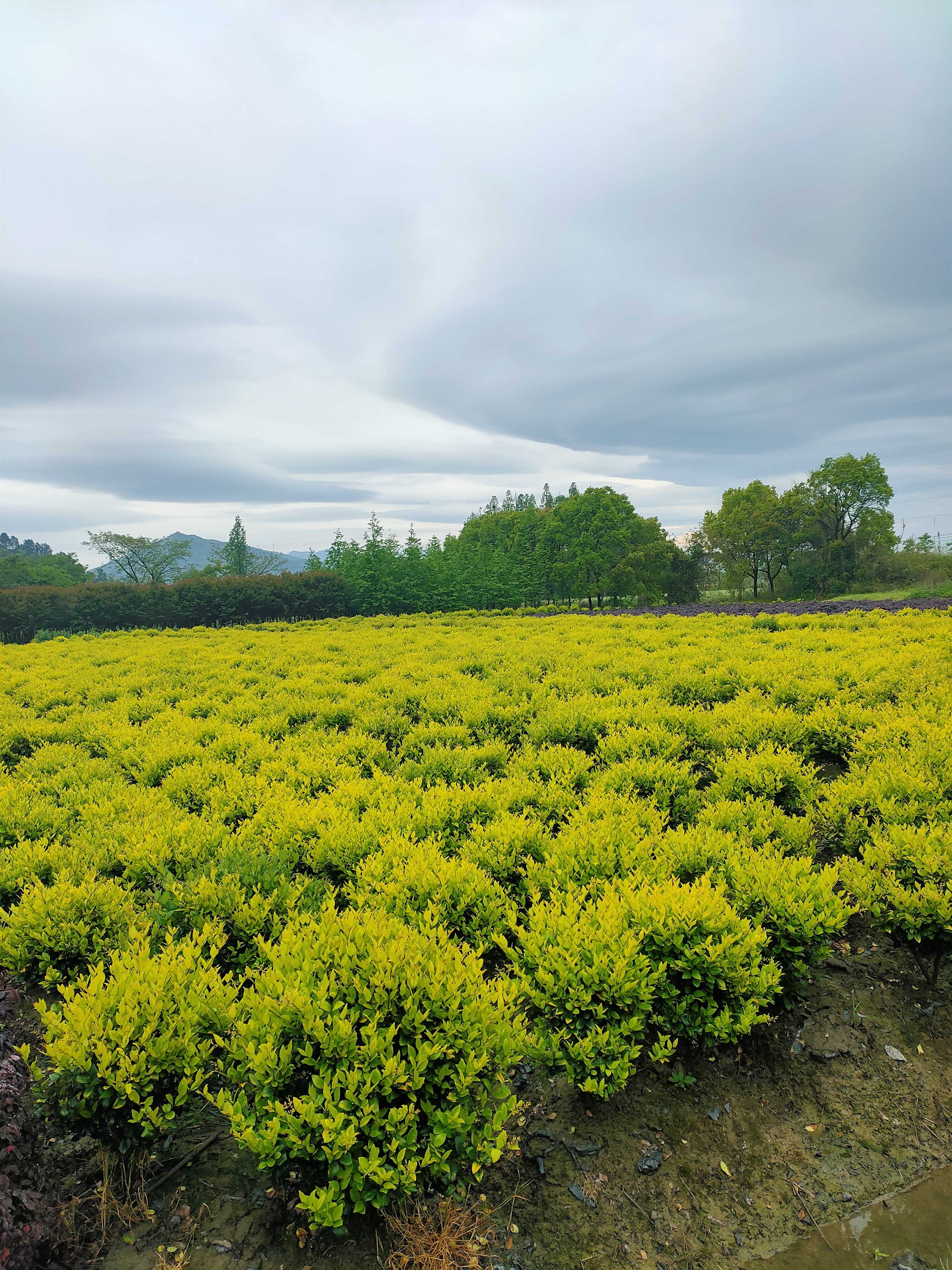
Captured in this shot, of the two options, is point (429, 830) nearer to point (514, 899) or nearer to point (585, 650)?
point (514, 899)

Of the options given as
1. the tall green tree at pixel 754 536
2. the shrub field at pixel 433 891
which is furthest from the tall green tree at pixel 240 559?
the shrub field at pixel 433 891

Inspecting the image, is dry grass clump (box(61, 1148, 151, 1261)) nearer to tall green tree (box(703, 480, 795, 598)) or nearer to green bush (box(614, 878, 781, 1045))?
green bush (box(614, 878, 781, 1045))

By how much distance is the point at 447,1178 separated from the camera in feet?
8.18

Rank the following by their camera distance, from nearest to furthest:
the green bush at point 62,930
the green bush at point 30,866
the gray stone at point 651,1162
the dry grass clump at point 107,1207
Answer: the dry grass clump at point 107,1207
the gray stone at point 651,1162
the green bush at point 62,930
the green bush at point 30,866

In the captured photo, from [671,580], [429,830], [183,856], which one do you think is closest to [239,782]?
[183,856]

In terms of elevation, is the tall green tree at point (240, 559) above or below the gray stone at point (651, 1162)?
above

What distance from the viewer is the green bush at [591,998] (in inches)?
113

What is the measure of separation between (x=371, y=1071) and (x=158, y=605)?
57168 mm

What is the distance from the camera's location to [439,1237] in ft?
7.99

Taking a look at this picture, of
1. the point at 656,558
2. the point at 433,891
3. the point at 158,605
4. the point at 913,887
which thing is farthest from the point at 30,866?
the point at 656,558

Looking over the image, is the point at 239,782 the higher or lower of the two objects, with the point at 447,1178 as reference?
higher

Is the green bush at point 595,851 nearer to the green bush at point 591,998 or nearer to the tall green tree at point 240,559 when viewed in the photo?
the green bush at point 591,998

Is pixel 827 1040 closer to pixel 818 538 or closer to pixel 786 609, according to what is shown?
pixel 786 609

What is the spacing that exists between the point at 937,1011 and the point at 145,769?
6881mm
